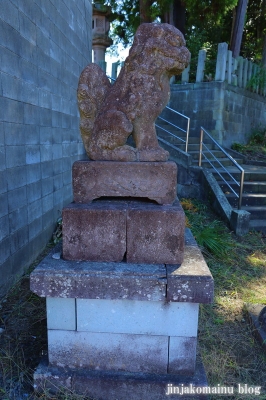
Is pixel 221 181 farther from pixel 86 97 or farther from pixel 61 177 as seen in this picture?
pixel 86 97

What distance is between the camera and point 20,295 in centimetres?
355

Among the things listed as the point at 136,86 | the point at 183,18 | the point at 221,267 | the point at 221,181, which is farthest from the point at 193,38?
the point at 136,86

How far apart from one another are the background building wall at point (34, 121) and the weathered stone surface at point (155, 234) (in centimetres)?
184

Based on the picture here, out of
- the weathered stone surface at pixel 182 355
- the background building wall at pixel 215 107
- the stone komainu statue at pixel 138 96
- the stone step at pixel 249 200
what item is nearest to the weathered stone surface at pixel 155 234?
the stone komainu statue at pixel 138 96

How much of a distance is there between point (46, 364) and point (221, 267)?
8.87ft

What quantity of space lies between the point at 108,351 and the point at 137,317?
0.32 metres

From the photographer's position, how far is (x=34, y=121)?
4.25 meters

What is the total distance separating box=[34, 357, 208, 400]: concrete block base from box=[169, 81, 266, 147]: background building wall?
23.0ft

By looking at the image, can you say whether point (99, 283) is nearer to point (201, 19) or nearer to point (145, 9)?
point (145, 9)

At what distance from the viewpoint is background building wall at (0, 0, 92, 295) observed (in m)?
3.51

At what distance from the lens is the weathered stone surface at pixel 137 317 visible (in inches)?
85.0

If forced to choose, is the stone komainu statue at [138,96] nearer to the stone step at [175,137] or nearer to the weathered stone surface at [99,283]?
the weathered stone surface at [99,283]

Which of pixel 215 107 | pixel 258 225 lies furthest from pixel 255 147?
pixel 258 225


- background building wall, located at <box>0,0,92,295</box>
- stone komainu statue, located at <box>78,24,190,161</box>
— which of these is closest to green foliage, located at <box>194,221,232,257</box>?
background building wall, located at <box>0,0,92,295</box>
